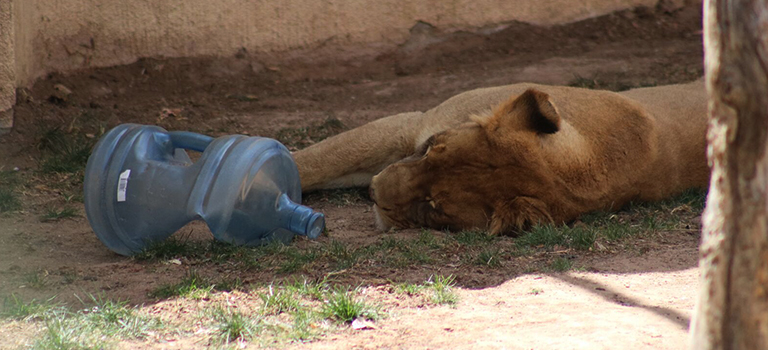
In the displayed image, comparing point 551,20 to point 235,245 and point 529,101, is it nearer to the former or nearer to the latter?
point 529,101

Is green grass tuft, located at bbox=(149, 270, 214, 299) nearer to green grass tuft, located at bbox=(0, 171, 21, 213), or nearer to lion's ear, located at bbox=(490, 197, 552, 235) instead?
lion's ear, located at bbox=(490, 197, 552, 235)

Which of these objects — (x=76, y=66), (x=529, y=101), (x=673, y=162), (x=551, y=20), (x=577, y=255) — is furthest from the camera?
(x=551, y=20)

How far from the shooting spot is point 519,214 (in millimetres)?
4266

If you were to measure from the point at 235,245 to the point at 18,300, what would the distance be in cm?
106

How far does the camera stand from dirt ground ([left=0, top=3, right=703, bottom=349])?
118 inches

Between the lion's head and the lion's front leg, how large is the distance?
0.75 meters

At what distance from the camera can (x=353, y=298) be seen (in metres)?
3.28

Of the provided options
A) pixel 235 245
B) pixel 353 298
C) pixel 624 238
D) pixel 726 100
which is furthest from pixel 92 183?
pixel 726 100

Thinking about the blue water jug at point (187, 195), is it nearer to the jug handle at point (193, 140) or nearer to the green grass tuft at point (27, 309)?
the jug handle at point (193, 140)

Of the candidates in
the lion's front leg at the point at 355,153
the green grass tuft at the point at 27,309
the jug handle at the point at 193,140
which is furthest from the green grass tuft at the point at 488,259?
the green grass tuft at the point at 27,309

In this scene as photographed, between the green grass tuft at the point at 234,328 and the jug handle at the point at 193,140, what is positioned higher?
the jug handle at the point at 193,140

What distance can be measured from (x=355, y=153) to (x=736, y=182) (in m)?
3.54

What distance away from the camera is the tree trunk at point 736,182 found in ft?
5.86

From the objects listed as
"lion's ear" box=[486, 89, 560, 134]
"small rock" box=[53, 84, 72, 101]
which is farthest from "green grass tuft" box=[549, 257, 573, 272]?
"small rock" box=[53, 84, 72, 101]
